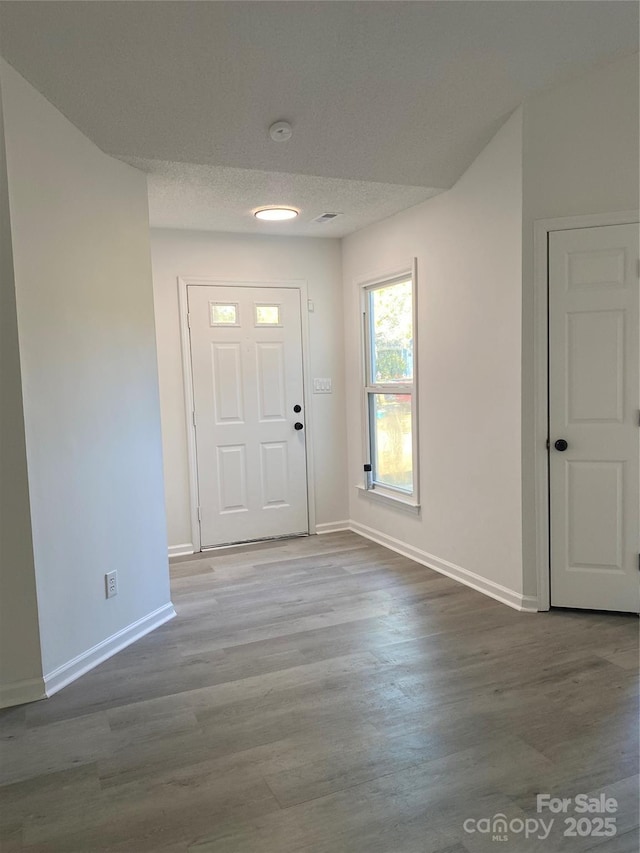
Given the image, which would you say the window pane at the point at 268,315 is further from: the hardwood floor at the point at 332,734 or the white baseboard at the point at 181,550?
the hardwood floor at the point at 332,734

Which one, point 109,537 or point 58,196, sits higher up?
point 58,196

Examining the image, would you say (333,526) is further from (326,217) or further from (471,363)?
(326,217)

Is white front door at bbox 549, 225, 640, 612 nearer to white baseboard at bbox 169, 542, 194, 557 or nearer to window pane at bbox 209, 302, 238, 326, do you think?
window pane at bbox 209, 302, 238, 326

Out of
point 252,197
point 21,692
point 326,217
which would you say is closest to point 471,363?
point 326,217

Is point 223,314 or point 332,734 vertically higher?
point 223,314

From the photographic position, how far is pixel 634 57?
9.13 ft

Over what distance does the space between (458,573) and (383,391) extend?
58.4 inches

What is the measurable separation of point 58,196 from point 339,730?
2.49 metres

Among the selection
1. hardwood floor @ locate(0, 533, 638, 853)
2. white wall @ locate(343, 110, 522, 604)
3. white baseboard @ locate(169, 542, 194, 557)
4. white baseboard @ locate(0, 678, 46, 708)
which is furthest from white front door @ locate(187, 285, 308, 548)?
white baseboard @ locate(0, 678, 46, 708)

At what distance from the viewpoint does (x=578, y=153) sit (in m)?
2.98

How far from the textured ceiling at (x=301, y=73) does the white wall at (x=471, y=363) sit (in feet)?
1.10

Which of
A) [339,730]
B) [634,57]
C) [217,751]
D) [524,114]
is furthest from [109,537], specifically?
[634,57]

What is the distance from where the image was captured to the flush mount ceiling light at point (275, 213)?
157 inches

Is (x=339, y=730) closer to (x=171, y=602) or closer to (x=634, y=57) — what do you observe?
(x=171, y=602)
